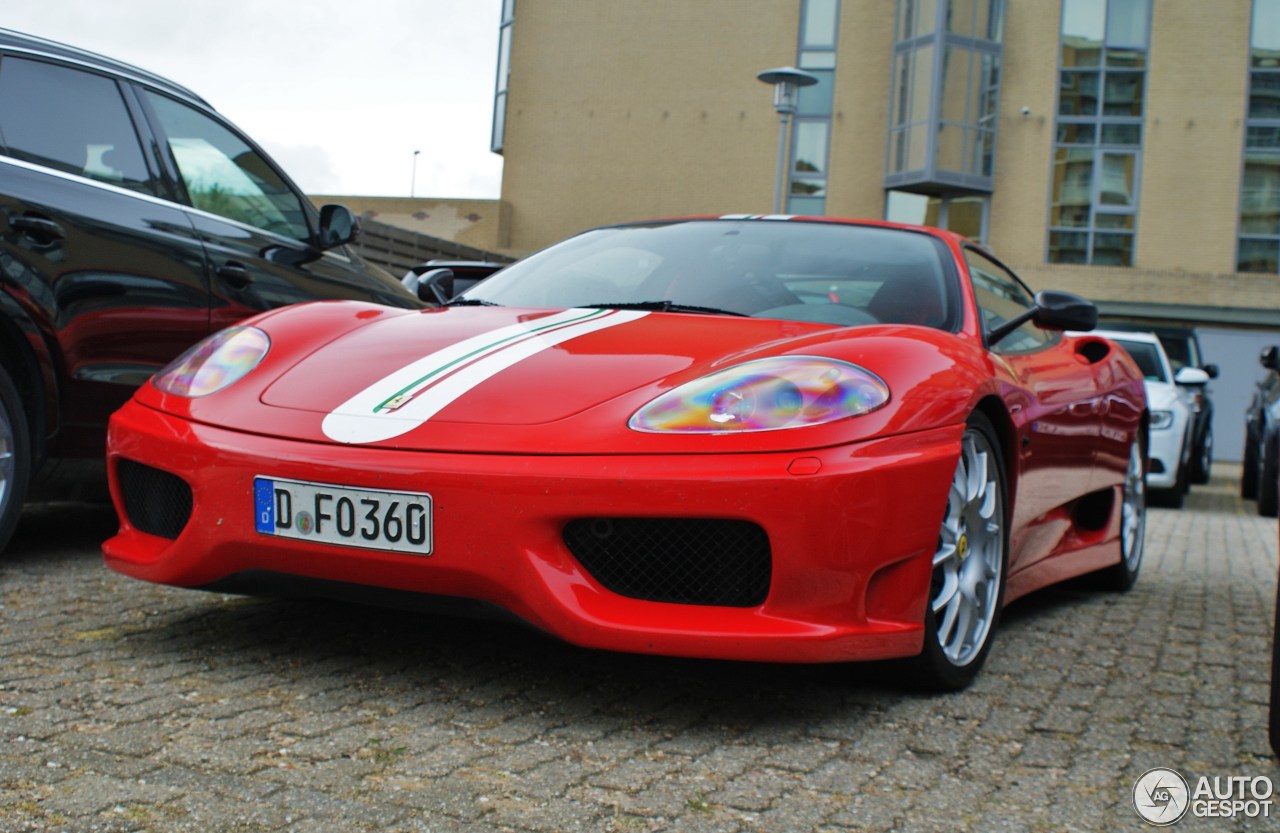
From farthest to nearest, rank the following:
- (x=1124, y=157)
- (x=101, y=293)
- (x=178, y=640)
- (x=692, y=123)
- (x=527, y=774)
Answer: (x=692, y=123), (x=1124, y=157), (x=101, y=293), (x=178, y=640), (x=527, y=774)

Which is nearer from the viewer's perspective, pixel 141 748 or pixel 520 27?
pixel 141 748

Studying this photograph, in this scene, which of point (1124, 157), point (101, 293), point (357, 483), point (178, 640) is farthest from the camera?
point (1124, 157)

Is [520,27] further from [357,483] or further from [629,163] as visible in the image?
[357,483]

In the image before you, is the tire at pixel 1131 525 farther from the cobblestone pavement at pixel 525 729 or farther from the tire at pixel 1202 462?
the tire at pixel 1202 462

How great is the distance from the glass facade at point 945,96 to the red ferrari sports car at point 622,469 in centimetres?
2361

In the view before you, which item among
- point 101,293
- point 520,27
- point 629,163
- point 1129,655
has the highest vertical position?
point 520,27

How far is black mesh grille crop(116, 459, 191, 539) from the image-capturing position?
3211 millimetres

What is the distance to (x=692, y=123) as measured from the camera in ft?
94.2

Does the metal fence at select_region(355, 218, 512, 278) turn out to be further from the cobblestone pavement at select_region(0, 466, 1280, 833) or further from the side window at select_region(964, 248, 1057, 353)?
the cobblestone pavement at select_region(0, 466, 1280, 833)

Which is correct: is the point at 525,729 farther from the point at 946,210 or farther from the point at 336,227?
the point at 946,210

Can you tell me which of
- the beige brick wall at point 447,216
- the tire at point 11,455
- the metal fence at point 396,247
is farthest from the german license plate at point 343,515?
the beige brick wall at point 447,216

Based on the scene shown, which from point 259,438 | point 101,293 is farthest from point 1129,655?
point 101,293

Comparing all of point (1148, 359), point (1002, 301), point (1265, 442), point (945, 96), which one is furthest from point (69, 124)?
point (945, 96)

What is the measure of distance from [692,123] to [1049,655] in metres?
25.8
